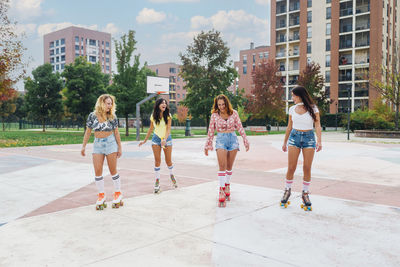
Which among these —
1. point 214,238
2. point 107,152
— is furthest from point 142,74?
point 214,238

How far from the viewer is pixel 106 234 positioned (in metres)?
4.09

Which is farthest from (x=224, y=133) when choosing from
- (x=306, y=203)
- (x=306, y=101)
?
(x=306, y=203)

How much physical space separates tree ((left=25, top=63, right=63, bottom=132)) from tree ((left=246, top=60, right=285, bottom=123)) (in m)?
23.7

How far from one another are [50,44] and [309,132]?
131m

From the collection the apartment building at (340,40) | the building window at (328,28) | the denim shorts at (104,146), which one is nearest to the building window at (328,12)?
the apartment building at (340,40)

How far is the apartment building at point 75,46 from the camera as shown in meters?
113

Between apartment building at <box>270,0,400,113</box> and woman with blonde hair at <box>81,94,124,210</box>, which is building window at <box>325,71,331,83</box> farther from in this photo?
woman with blonde hair at <box>81,94,124,210</box>

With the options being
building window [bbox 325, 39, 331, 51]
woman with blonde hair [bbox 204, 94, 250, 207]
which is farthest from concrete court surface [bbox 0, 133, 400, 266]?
building window [bbox 325, 39, 331, 51]

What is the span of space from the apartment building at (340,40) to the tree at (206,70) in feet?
76.6

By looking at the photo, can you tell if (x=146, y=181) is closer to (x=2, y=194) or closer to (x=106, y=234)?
(x=2, y=194)

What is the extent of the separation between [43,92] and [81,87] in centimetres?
776

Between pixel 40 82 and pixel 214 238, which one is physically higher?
pixel 40 82

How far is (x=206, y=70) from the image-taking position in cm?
3800

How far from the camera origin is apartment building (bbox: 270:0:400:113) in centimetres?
5353
